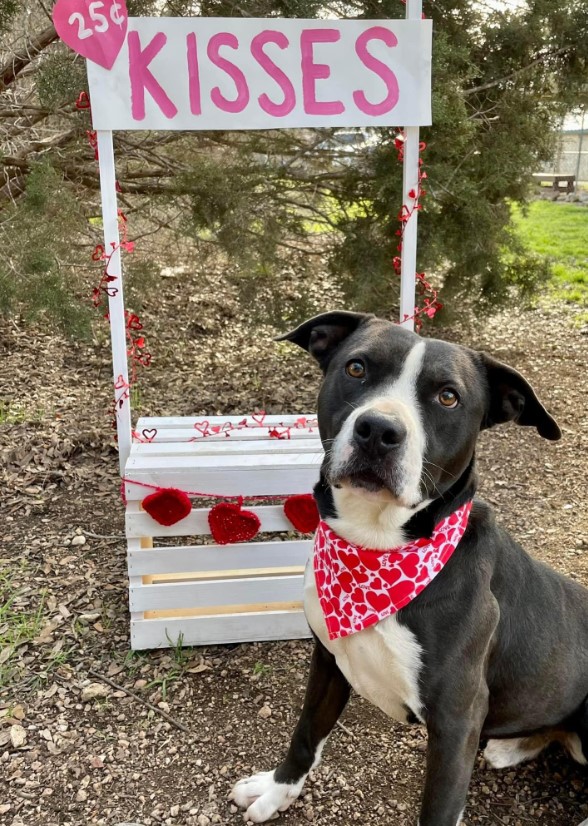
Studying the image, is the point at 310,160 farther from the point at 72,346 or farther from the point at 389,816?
the point at 389,816

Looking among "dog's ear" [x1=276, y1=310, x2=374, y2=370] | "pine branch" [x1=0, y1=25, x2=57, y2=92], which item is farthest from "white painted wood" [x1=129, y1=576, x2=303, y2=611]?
"pine branch" [x1=0, y1=25, x2=57, y2=92]

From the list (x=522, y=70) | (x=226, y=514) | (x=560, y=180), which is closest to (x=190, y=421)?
(x=226, y=514)

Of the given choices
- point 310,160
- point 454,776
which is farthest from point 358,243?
point 454,776

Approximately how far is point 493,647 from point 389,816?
712 mm

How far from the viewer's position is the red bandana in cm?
202

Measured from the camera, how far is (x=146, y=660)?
3.02 meters

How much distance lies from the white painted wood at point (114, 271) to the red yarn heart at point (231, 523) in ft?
1.53

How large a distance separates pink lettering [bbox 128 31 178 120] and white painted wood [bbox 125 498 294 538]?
4.72 feet

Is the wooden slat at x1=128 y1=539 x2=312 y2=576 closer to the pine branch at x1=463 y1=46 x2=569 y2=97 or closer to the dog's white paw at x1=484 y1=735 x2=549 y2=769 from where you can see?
the dog's white paw at x1=484 y1=735 x2=549 y2=769

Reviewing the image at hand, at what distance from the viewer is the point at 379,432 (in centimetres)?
181

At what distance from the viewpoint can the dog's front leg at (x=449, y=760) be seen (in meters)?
1.97

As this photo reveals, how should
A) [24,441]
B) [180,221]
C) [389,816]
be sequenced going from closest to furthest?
[389,816], [24,441], [180,221]

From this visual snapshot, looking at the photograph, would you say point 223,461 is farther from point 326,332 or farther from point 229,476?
point 326,332

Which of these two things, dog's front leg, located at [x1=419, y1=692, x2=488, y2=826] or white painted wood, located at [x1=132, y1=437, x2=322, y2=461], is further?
white painted wood, located at [x1=132, y1=437, x2=322, y2=461]
